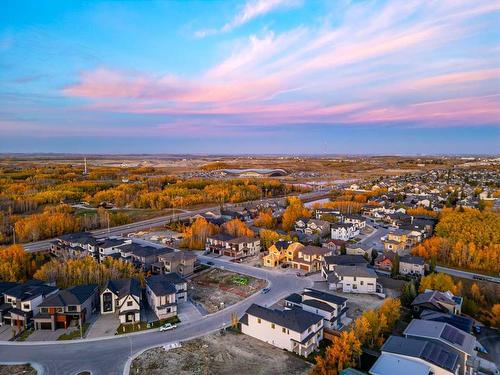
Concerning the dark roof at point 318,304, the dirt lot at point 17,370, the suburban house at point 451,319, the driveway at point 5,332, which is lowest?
the driveway at point 5,332

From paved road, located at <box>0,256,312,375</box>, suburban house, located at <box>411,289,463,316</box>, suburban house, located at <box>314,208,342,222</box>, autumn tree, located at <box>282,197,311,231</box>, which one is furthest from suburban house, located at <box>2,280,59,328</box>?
suburban house, located at <box>314,208,342,222</box>

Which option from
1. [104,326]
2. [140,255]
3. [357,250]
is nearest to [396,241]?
[357,250]

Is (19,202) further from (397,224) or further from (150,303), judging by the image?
(397,224)

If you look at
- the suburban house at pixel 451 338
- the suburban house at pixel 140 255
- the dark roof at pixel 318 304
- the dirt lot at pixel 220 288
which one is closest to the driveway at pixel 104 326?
the dirt lot at pixel 220 288

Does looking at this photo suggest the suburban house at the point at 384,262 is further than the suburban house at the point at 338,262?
Yes

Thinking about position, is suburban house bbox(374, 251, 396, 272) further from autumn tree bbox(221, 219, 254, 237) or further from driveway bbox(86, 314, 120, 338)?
driveway bbox(86, 314, 120, 338)

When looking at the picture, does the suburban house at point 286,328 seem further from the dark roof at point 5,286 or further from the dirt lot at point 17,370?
the dark roof at point 5,286

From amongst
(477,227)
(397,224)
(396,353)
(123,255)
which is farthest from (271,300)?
(397,224)
